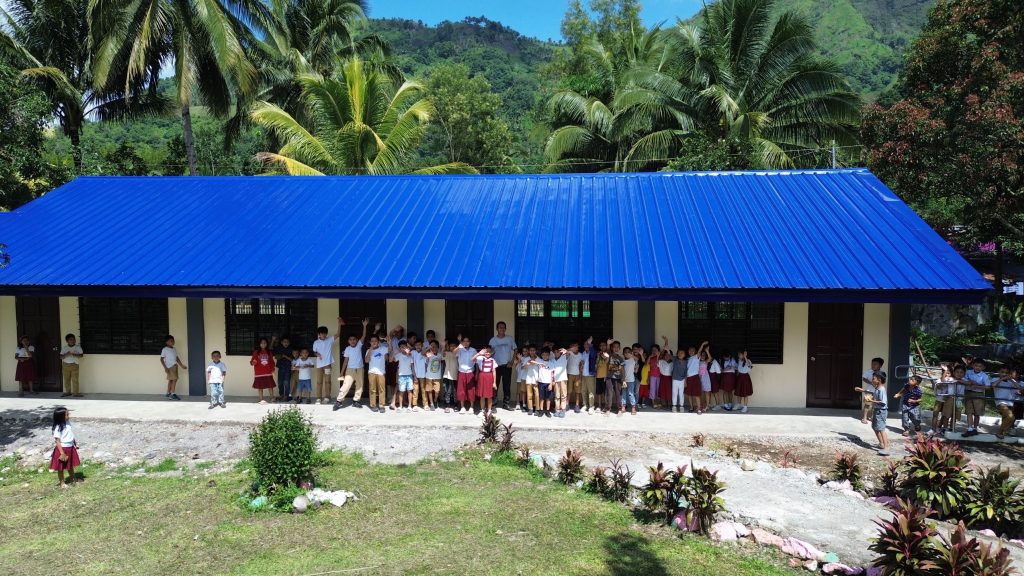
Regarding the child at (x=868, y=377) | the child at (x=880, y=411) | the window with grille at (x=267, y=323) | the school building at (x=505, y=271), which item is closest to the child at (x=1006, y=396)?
the school building at (x=505, y=271)

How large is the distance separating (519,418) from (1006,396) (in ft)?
27.2

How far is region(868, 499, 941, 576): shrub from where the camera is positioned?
607 cm

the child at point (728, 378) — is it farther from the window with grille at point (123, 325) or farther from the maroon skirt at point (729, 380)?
the window with grille at point (123, 325)

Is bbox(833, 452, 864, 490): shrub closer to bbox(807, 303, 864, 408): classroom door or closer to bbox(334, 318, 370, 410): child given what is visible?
bbox(807, 303, 864, 408): classroom door

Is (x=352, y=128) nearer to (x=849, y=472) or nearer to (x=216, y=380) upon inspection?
(x=216, y=380)

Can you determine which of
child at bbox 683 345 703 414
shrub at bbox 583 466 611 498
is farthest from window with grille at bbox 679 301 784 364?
shrub at bbox 583 466 611 498

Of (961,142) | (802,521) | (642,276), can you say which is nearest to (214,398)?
(642,276)

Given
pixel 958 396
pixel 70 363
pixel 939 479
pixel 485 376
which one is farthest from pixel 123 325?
pixel 958 396

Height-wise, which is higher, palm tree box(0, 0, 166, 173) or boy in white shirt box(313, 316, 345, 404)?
palm tree box(0, 0, 166, 173)

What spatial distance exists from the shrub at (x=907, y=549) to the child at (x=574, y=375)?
7.00 metres

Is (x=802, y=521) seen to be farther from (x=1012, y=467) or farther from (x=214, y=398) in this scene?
(x=214, y=398)

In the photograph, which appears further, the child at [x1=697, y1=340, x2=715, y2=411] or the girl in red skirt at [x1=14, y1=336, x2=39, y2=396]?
the girl in red skirt at [x1=14, y1=336, x2=39, y2=396]

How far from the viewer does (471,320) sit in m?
14.0

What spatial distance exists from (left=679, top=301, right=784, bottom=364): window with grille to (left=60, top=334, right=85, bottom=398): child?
40.8 ft
